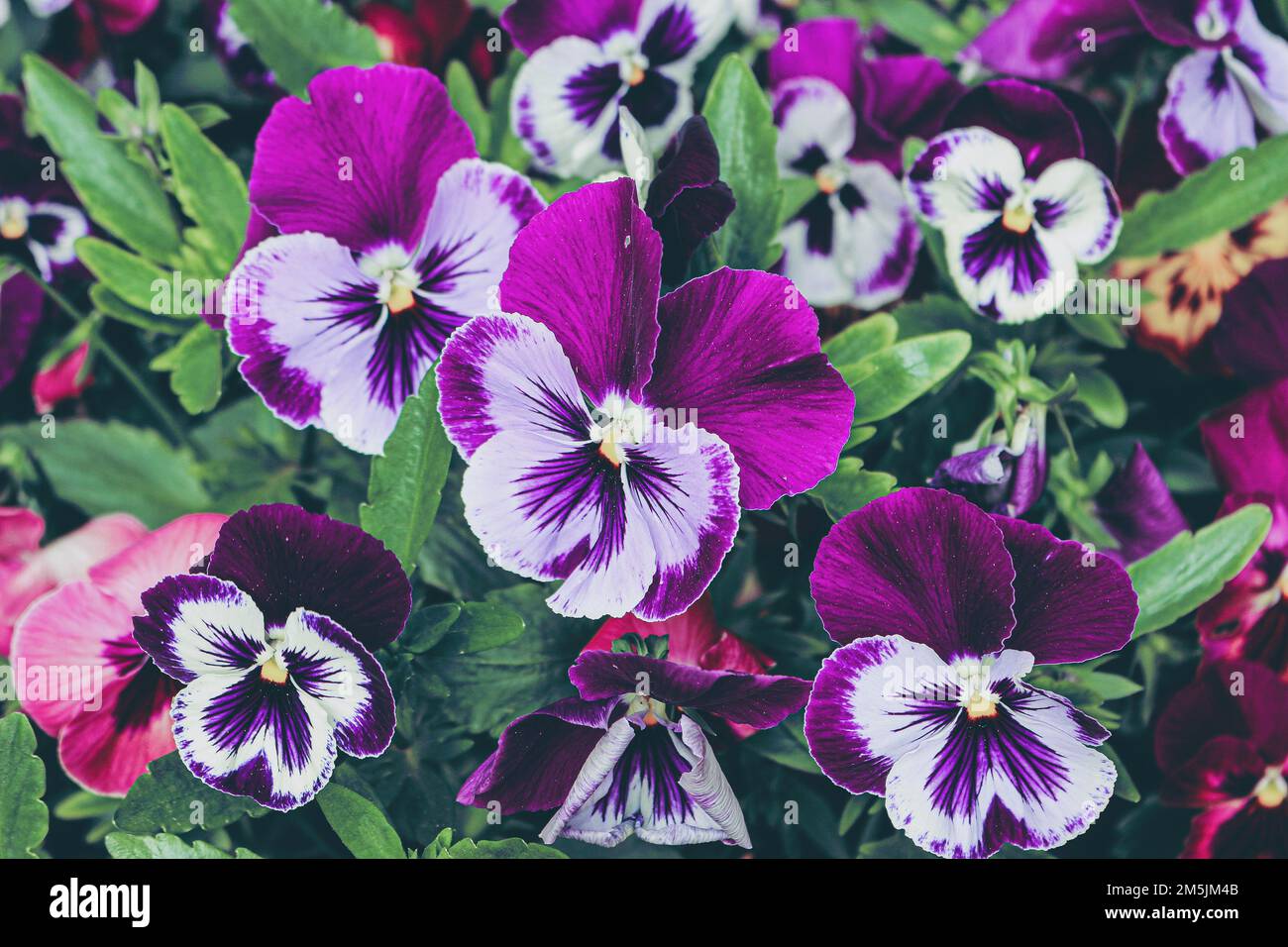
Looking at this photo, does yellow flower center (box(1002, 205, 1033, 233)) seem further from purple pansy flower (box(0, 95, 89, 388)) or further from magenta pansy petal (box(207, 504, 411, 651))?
purple pansy flower (box(0, 95, 89, 388))

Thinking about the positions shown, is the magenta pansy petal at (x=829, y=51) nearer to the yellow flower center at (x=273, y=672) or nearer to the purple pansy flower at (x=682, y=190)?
the purple pansy flower at (x=682, y=190)

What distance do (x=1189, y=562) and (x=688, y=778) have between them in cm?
30

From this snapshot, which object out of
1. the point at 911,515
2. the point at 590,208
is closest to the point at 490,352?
the point at 590,208

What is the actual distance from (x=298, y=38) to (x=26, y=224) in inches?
8.9

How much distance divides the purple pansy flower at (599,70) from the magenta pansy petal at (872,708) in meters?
0.32

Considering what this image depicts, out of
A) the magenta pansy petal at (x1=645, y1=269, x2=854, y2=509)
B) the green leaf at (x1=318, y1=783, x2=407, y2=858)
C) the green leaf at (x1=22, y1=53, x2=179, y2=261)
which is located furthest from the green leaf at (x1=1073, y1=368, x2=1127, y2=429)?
the green leaf at (x1=22, y1=53, x2=179, y2=261)

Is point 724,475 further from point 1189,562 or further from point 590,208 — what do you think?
point 1189,562

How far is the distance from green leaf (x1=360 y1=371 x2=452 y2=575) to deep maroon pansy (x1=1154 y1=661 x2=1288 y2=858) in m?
0.43

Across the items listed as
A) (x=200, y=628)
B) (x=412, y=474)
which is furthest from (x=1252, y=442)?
(x=200, y=628)

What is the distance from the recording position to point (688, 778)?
61 centimetres

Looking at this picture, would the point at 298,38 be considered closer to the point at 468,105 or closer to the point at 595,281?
the point at 468,105

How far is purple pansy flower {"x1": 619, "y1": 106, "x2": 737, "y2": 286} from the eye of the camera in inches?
23.1
